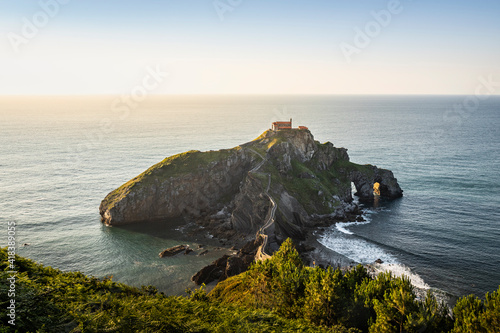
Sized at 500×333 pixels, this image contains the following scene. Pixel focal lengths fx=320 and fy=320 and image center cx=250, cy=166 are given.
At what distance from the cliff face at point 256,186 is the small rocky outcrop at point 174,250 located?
1449 cm

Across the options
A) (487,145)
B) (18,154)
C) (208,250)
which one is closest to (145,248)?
(208,250)

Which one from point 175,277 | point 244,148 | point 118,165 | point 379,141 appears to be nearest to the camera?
point 175,277

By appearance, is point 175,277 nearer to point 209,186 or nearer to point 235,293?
point 235,293

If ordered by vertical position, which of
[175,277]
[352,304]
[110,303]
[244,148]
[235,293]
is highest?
[244,148]

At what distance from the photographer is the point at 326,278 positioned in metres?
38.5

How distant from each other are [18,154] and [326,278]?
166908 millimetres

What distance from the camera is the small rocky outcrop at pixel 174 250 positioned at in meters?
71.4

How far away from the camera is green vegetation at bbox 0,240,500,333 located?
2509 cm

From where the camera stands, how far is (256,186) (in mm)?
89750

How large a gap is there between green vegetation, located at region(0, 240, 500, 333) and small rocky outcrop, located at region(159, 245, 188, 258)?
25509 millimetres

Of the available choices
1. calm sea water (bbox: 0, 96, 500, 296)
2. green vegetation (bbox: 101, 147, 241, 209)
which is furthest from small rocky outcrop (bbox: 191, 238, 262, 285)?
green vegetation (bbox: 101, 147, 241, 209)

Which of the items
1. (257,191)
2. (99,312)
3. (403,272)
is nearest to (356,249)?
(403,272)

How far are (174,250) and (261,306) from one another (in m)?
36.2

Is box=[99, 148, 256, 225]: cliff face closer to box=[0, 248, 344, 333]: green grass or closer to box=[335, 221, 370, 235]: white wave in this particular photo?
box=[335, 221, 370, 235]: white wave
